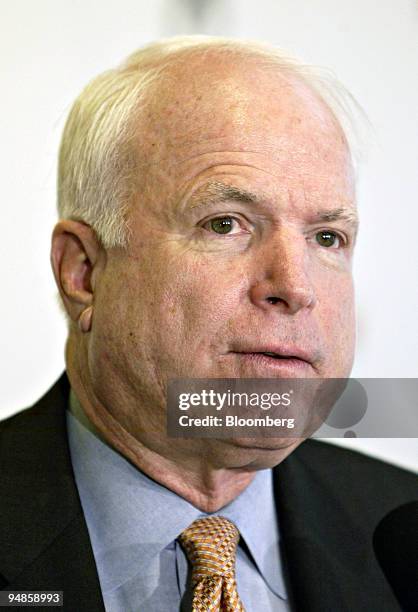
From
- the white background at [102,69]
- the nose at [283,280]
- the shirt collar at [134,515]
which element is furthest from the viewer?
the white background at [102,69]

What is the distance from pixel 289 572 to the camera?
4.25 feet

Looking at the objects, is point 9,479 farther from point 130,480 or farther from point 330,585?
point 330,585

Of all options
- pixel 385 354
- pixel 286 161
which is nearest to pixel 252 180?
pixel 286 161

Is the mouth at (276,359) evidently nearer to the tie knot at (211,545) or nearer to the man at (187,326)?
the man at (187,326)

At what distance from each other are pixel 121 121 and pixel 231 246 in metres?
0.26

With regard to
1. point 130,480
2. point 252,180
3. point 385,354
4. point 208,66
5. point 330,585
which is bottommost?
point 330,585

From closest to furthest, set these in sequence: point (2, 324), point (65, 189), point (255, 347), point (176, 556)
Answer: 1. point (255, 347)
2. point (176, 556)
3. point (65, 189)
4. point (2, 324)

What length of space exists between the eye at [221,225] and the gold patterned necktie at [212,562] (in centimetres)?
40

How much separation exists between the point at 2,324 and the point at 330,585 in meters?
0.70

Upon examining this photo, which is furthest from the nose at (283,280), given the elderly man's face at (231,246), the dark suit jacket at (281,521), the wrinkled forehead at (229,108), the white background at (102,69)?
the dark suit jacket at (281,521)

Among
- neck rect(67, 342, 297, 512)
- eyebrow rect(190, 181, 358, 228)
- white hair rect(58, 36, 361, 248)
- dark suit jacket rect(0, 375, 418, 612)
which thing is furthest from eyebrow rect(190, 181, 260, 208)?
dark suit jacket rect(0, 375, 418, 612)

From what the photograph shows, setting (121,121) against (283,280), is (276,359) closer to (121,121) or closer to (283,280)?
(283,280)

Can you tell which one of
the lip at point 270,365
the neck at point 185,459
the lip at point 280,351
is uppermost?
the lip at point 280,351

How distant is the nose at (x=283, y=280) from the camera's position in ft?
3.69
